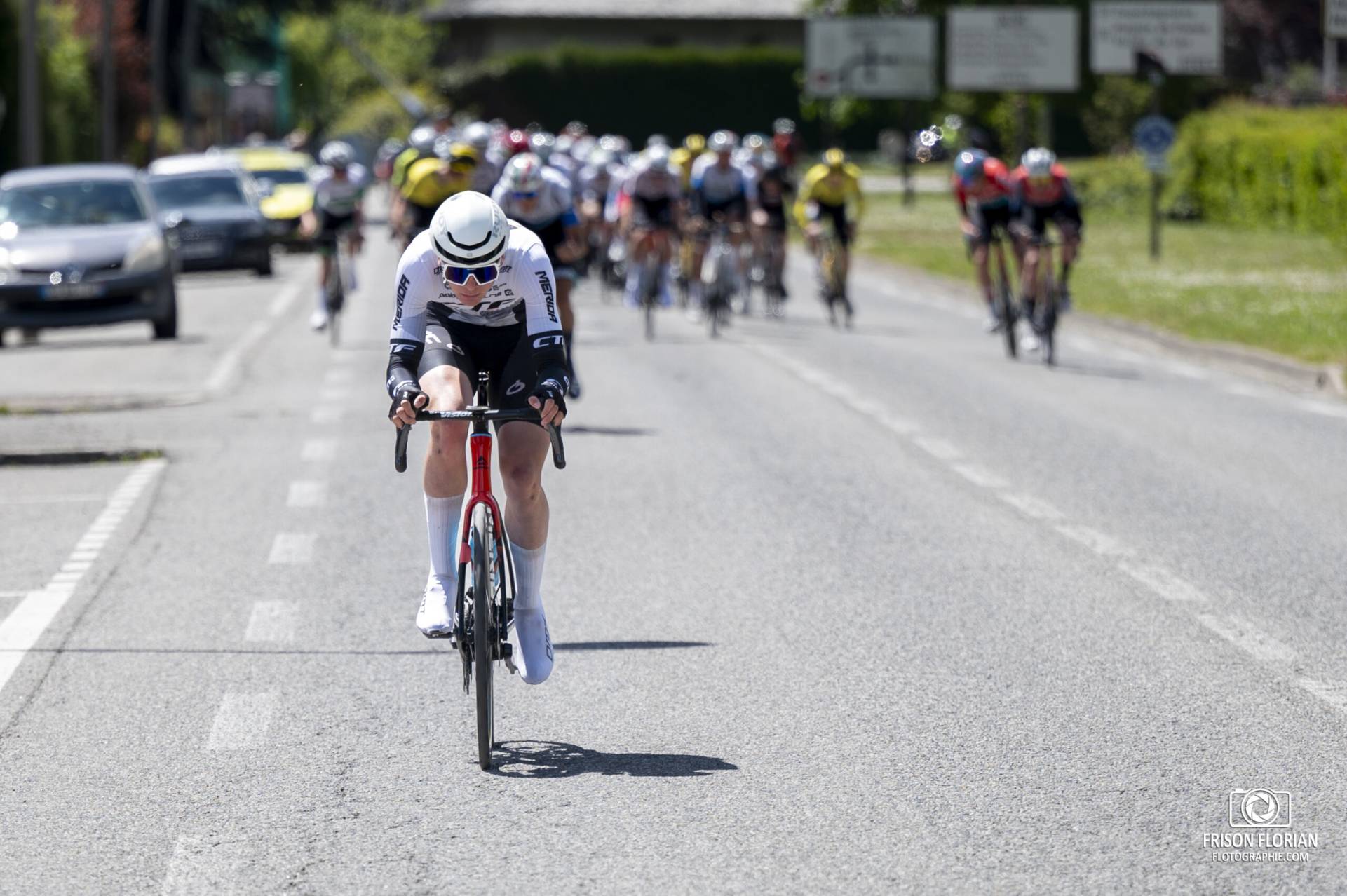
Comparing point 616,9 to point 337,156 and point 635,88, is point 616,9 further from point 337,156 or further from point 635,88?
point 337,156

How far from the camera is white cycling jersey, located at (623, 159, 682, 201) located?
22.8 metres

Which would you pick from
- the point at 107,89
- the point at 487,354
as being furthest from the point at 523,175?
the point at 107,89

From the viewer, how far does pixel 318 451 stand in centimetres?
1374

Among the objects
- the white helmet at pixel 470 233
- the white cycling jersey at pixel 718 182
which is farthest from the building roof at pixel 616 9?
the white helmet at pixel 470 233

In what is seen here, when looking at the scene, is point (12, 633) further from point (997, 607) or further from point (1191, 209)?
point (1191, 209)

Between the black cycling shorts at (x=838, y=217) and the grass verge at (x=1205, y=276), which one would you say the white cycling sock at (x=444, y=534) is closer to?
the grass verge at (x=1205, y=276)

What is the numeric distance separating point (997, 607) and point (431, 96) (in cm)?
8967

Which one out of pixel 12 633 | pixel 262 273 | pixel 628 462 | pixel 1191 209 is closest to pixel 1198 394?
pixel 628 462

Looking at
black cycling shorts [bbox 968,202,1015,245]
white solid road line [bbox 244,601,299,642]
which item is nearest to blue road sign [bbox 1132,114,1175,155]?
black cycling shorts [bbox 968,202,1015,245]

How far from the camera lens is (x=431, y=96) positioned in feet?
316

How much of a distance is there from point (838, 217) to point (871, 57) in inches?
1644

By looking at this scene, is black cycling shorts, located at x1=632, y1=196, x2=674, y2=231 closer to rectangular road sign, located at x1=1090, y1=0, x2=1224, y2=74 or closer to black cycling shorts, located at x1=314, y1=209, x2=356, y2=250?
black cycling shorts, located at x1=314, y1=209, x2=356, y2=250

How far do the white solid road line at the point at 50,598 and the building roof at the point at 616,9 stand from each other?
88.6m

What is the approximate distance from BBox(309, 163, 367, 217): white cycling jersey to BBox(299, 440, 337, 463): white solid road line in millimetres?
7589
